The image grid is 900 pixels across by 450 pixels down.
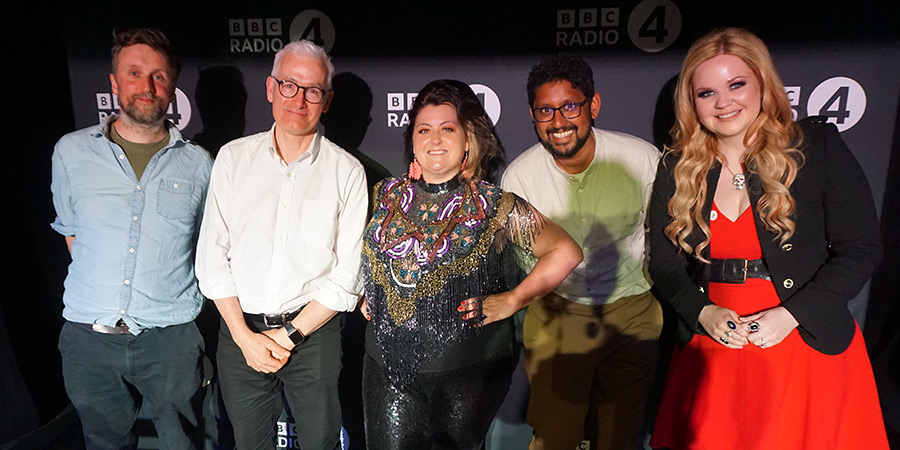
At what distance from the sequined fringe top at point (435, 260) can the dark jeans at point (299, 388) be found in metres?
0.33

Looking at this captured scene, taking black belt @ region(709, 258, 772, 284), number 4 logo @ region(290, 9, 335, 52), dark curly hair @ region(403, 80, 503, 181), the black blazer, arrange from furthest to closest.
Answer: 1. number 4 logo @ region(290, 9, 335, 52)
2. dark curly hair @ region(403, 80, 503, 181)
3. black belt @ region(709, 258, 772, 284)
4. the black blazer

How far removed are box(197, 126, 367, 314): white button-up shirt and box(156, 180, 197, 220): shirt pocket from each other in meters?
0.14

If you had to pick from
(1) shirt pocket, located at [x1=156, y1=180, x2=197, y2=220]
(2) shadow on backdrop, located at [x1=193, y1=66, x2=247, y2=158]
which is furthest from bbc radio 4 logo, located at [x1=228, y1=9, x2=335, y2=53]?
(1) shirt pocket, located at [x1=156, y1=180, x2=197, y2=220]

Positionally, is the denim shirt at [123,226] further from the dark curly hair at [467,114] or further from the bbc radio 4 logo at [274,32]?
the dark curly hair at [467,114]

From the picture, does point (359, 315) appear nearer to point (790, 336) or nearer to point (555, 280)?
point (555, 280)

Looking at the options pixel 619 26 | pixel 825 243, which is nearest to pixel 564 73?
pixel 619 26

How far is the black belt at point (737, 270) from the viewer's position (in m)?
1.80

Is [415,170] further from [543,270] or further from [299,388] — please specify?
[299,388]

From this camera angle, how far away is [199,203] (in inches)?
88.4

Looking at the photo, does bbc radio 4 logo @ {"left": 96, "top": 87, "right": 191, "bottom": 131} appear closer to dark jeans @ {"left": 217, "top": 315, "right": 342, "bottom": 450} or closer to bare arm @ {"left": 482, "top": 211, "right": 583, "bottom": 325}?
dark jeans @ {"left": 217, "top": 315, "right": 342, "bottom": 450}

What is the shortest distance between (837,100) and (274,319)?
2455mm

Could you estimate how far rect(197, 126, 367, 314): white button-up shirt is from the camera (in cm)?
205

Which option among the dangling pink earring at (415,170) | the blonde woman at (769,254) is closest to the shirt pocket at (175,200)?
the dangling pink earring at (415,170)

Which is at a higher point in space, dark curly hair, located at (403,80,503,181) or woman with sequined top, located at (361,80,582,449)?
dark curly hair, located at (403,80,503,181)
